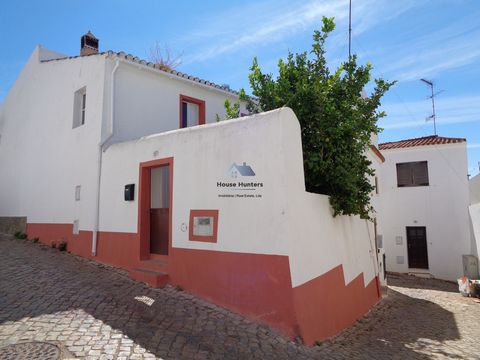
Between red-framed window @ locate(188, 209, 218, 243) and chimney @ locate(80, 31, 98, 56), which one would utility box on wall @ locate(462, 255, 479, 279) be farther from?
chimney @ locate(80, 31, 98, 56)

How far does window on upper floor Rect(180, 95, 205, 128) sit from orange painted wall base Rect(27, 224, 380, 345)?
4727 millimetres

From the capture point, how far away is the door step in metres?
7.30

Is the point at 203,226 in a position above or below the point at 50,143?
below

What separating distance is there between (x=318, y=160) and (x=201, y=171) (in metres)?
2.16

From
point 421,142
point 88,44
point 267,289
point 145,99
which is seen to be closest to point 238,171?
point 267,289

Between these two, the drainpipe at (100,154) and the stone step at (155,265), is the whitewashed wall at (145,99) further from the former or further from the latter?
the stone step at (155,265)

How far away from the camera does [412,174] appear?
64.4 feet

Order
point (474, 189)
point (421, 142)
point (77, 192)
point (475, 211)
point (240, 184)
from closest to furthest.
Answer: point (240, 184) < point (77, 192) < point (475, 211) < point (474, 189) < point (421, 142)

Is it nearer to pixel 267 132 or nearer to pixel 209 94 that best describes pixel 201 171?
pixel 267 132

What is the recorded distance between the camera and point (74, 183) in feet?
34.1

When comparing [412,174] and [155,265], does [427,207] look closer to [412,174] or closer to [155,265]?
[412,174]

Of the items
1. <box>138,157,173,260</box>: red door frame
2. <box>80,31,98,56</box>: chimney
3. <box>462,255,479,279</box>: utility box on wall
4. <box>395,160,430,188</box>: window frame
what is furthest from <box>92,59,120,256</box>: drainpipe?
<box>462,255,479,279</box>: utility box on wall

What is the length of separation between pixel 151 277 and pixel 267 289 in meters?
2.65

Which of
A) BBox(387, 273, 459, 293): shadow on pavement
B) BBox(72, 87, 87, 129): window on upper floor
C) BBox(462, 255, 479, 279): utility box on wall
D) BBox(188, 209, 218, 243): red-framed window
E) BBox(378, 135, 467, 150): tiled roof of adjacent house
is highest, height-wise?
A: BBox(378, 135, 467, 150): tiled roof of adjacent house
